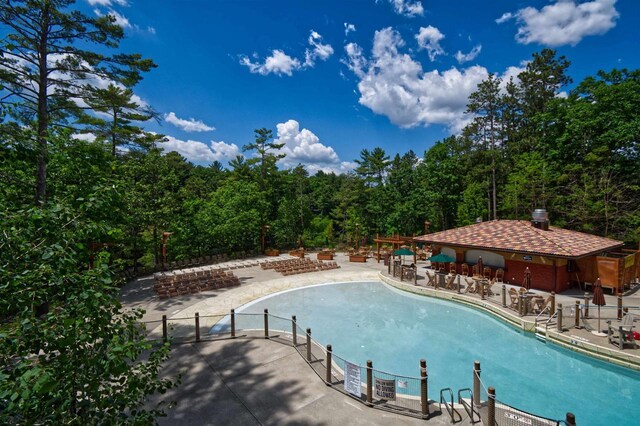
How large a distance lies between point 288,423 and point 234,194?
26.4 metres

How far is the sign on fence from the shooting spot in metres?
7.04

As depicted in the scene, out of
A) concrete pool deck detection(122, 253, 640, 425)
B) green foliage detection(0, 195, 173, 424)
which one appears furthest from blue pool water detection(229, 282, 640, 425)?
green foliage detection(0, 195, 173, 424)

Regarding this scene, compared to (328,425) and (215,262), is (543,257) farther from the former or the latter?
(215,262)

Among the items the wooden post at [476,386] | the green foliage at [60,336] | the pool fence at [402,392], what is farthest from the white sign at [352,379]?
the green foliage at [60,336]

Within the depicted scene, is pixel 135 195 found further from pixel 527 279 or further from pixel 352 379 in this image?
pixel 527 279

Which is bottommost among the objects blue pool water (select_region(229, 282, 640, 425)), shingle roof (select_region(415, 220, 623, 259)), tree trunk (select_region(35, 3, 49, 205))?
blue pool water (select_region(229, 282, 640, 425))

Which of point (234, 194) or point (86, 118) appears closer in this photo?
point (86, 118)

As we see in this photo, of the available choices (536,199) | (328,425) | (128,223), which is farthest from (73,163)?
(536,199)

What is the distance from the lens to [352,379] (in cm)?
743

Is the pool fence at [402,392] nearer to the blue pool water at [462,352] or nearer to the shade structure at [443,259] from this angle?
the blue pool water at [462,352]

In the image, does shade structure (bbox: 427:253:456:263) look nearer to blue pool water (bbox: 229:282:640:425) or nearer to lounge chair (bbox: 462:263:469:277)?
lounge chair (bbox: 462:263:469:277)

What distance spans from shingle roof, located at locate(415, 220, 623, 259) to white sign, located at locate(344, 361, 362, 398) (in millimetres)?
13790

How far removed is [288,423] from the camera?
21.3 ft

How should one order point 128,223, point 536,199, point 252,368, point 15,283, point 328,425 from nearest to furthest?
point 15,283, point 328,425, point 252,368, point 128,223, point 536,199
